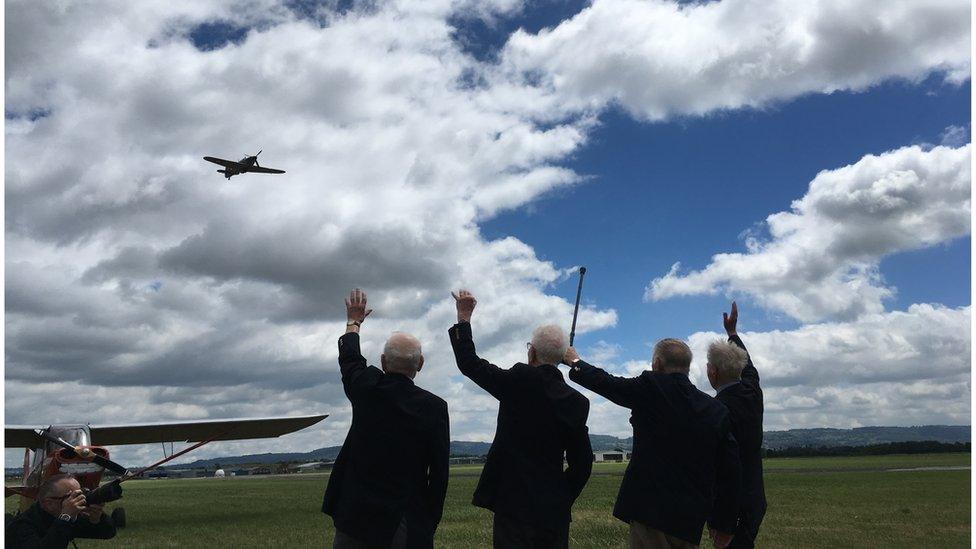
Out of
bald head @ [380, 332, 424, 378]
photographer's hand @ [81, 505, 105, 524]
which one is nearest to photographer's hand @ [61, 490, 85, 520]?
photographer's hand @ [81, 505, 105, 524]

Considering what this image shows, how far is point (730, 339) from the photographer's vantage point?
522cm

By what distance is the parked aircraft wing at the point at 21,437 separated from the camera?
17281 millimetres

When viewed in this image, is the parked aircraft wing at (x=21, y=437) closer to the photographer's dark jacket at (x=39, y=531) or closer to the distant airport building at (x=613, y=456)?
the photographer's dark jacket at (x=39, y=531)

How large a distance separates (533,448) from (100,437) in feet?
67.2

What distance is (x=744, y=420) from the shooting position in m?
4.48

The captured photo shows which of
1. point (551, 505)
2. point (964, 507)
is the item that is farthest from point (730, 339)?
point (964, 507)

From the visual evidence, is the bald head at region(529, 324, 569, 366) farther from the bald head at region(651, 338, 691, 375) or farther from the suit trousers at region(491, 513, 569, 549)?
the suit trousers at region(491, 513, 569, 549)

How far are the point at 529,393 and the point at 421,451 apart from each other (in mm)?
668

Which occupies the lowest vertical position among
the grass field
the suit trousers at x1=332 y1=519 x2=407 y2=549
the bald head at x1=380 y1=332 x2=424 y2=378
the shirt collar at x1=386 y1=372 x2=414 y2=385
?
the grass field

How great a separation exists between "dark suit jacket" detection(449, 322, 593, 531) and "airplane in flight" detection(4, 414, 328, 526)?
422 inches

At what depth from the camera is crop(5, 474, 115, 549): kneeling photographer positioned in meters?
3.97

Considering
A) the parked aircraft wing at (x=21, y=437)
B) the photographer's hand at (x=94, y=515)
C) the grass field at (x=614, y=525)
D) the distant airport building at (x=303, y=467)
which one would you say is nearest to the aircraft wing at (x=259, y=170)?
the parked aircraft wing at (x=21, y=437)

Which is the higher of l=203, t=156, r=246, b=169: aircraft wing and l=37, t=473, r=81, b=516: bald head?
l=203, t=156, r=246, b=169: aircraft wing

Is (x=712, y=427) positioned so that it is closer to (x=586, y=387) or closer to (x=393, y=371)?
(x=586, y=387)
